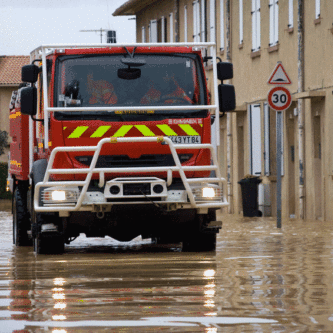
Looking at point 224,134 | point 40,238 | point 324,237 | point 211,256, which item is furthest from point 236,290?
point 224,134

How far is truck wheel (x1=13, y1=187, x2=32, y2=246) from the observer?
18.3 metres

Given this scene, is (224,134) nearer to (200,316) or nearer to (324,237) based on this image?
(324,237)

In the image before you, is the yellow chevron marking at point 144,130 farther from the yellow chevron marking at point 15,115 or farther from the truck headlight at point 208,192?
the yellow chevron marking at point 15,115

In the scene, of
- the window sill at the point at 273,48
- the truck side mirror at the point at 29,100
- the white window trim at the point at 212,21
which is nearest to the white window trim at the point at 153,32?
the white window trim at the point at 212,21

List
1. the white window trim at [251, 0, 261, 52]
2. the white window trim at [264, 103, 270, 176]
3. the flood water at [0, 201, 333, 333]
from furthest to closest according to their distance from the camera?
the white window trim at [251, 0, 261, 52], the white window trim at [264, 103, 270, 176], the flood water at [0, 201, 333, 333]

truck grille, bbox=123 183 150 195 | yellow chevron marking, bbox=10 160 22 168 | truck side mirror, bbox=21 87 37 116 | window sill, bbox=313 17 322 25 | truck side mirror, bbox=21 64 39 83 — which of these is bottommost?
truck grille, bbox=123 183 150 195

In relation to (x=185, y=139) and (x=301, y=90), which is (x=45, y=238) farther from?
(x=301, y=90)

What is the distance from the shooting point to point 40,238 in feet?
50.7

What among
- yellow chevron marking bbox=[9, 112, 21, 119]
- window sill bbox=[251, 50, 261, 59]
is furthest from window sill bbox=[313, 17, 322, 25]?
yellow chevron marking bbox=[9, 112, 21, 119]

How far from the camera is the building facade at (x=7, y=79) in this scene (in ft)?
260

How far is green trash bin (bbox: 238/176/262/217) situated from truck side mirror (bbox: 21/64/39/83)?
52.5 feet

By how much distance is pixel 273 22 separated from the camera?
102ft

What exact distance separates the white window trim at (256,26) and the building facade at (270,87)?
3 cm

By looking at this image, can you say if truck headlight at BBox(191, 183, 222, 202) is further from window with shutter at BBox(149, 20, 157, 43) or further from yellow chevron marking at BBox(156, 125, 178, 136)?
window with shutter at BBox(149, 20, 157, 43)
